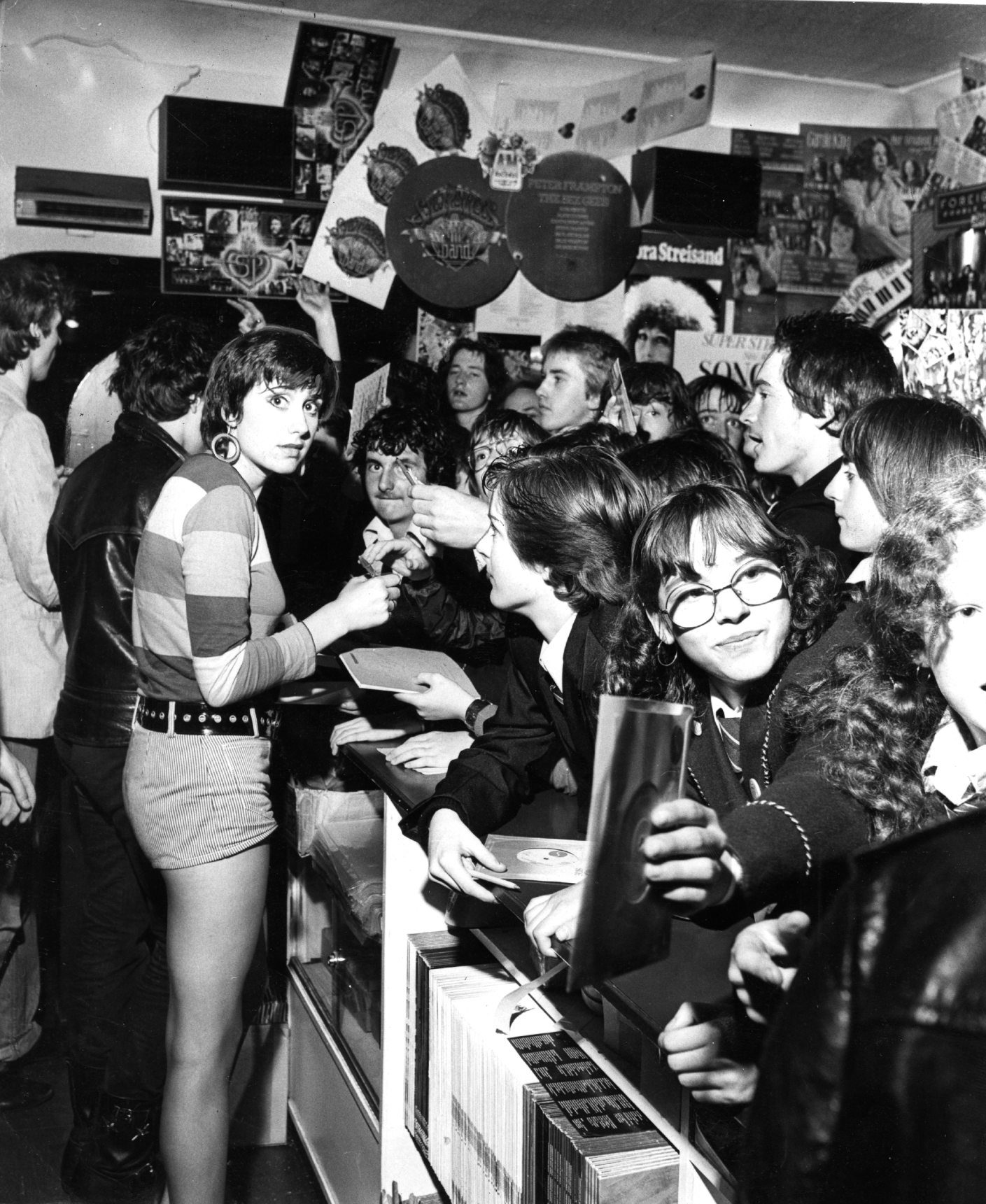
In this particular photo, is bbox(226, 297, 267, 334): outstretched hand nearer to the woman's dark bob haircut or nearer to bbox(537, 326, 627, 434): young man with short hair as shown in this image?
bbox(537, 326, 627, 434): young man with short hair

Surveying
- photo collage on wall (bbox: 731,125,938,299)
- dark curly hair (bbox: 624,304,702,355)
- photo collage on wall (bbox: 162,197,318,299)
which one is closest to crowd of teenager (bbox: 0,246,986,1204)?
photo collage on wall (bbox: 162,197,318,299)

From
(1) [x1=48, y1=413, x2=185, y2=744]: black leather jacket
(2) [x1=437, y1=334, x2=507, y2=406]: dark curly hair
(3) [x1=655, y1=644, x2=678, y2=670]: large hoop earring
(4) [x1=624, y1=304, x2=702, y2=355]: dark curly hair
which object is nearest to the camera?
(3) [x1=655, y1=644, x2=678, y2=670]: large hoop earring

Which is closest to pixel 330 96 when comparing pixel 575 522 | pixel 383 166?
pixel 383 166

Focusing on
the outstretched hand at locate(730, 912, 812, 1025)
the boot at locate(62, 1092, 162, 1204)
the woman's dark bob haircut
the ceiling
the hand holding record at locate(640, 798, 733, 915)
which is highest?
the ceiling

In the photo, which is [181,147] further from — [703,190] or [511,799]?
[511,799]

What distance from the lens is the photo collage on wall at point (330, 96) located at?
2.74 m

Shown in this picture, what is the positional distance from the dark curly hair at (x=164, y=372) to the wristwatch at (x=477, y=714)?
2.56 ft

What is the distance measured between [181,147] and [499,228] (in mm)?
844

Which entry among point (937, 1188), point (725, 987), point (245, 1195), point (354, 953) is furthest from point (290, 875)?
point (937, 1188)

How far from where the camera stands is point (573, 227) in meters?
3.09

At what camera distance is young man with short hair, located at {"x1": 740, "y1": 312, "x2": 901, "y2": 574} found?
1760 mm

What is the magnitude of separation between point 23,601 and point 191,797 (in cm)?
103

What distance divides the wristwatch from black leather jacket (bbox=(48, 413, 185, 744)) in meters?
0.68

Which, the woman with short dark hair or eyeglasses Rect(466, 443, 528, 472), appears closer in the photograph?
the woman with short dark hair
